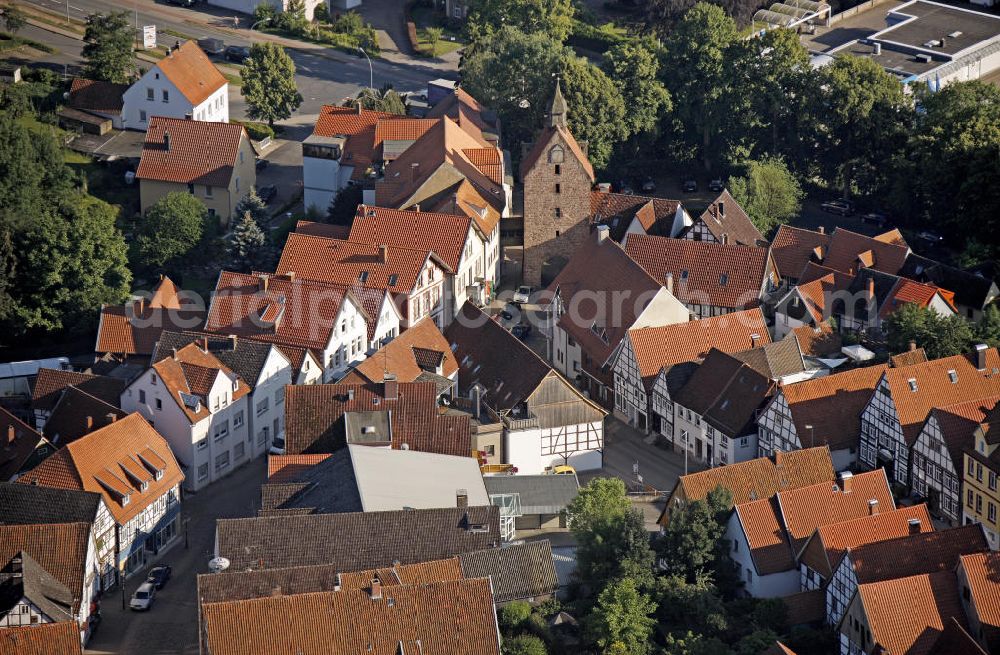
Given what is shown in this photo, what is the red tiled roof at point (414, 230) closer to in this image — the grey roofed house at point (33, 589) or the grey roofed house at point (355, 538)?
the grey roofed house at point (355, 538)

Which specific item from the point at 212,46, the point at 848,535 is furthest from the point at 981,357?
the point at 212,46

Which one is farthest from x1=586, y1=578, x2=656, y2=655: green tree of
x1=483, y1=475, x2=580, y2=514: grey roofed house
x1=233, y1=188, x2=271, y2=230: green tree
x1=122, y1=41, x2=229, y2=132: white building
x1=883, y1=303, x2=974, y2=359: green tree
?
x1=122, y1=41, x2=229, y2=132: white building

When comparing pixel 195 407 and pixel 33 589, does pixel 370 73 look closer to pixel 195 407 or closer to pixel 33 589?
pixel 195 407

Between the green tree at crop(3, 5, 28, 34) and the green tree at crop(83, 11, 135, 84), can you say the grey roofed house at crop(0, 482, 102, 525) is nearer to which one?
the green tree at crop(83, 11, 135, 84)

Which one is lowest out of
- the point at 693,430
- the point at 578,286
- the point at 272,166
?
the point at 693,430

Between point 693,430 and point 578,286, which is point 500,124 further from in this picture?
point 693,430

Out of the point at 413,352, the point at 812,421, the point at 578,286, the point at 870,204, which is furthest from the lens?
the point at 870,204

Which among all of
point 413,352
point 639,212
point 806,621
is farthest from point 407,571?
point 639,212
